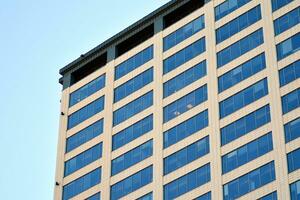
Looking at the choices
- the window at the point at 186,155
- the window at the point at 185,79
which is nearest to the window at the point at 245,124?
the window at the point at 186,155

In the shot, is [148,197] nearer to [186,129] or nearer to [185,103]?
[186,129]

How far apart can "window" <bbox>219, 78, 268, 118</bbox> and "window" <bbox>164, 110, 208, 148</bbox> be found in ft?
7.60

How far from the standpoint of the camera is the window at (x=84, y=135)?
106m

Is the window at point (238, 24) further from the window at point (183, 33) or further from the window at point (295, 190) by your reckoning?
the window at point (295, 190)

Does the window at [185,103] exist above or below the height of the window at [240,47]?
below

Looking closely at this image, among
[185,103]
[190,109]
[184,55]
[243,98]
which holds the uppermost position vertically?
[184,55]

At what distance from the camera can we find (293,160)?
8456 cm

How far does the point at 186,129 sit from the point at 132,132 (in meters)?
8.32

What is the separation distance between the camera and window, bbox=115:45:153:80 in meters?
105

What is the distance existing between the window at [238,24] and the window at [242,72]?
462 cm

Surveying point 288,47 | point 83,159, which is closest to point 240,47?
point 288,47

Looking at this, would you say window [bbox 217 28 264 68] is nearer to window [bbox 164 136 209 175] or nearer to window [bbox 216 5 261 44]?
window [bbox 216 5 261 44]

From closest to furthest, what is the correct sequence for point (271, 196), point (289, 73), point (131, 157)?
point (271, 196), point (289, 73), point (131, 157)

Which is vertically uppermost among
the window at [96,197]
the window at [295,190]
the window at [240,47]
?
the window at [240,47]
